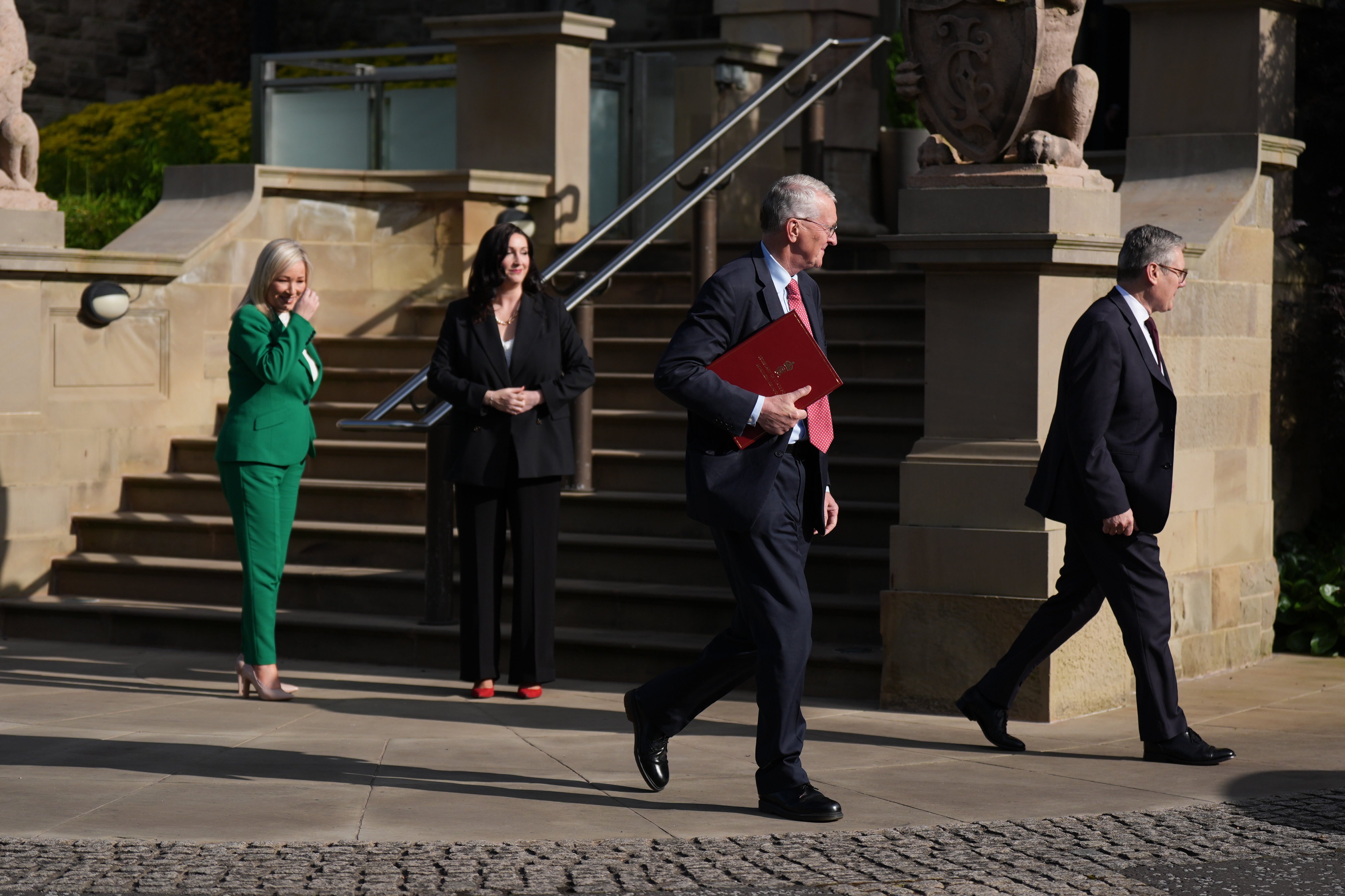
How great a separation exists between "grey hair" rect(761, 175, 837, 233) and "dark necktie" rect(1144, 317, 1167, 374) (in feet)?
5.14

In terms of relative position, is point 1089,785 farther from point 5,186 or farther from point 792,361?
point 5,186

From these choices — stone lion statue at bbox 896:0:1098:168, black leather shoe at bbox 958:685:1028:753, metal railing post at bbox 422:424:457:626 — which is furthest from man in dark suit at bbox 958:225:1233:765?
metal railing post at bbox 422:424:457:626

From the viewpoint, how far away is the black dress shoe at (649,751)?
597 centimetres

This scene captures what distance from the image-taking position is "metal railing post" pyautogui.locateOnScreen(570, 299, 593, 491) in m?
9.62

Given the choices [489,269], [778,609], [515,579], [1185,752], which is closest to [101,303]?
[489,269]

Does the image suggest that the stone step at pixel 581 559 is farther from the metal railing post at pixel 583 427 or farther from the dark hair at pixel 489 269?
the dark hair at pixel 489 269

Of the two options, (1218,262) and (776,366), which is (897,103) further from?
(776,366)

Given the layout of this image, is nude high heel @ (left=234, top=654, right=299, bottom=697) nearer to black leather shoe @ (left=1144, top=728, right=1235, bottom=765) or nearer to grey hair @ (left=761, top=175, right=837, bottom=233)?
grey hair @ (left=761, top=175, right=837, bottom=233)

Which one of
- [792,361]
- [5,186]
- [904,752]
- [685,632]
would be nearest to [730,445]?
[792,361]

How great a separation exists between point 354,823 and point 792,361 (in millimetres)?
1885

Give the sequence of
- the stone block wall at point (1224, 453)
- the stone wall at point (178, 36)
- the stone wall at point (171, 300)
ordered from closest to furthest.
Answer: the stone block wall at point (1224, 453), the stone wall at point (171, 300), the stone wall at point (178, 36)

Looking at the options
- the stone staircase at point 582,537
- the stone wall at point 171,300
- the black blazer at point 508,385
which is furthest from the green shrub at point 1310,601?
the stone wall at point 171,300

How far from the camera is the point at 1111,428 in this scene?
6555 mm

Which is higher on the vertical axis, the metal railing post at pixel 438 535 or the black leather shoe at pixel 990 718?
the metal railing post at pixel 438 535
